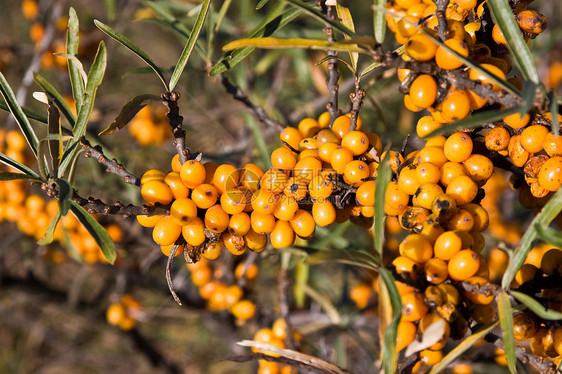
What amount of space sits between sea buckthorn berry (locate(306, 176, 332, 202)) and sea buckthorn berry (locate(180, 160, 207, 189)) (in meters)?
0.22

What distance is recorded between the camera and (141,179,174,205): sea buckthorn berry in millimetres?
842

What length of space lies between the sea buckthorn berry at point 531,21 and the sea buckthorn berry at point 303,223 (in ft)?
1.94

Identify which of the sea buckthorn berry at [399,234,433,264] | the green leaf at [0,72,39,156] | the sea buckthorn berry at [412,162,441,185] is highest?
the green leaf at [0,72,39,156]

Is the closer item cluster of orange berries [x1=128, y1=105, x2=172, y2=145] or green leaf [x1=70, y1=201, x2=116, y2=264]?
green leaf [x1=70, y1=201, x2=116, y2=264]

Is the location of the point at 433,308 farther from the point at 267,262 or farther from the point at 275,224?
the point at 267,262

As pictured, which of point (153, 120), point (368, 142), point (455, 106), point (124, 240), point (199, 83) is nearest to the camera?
point (455, 106)

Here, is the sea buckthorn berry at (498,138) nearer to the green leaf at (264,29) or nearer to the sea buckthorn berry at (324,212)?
the sea buckthorn berry at (324,212)

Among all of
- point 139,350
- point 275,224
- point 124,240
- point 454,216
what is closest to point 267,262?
point 124,240

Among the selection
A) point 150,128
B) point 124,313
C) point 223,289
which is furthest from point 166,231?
point 150,128

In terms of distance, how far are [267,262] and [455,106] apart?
1.59 metres

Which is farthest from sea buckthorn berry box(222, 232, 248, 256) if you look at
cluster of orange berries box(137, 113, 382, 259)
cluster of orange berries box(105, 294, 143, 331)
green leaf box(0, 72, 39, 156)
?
cluster of orange berries box(105, 294, 143, 331)

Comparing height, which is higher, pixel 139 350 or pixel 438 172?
pixel 438 172

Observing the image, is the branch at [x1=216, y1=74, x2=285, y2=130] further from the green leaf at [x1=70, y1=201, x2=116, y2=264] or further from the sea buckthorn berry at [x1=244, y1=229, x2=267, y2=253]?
the green leaf at [x1=70, y1=201, x2=116, y2=264]

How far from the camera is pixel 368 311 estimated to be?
2.14 metres
